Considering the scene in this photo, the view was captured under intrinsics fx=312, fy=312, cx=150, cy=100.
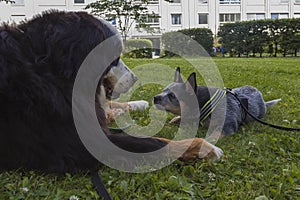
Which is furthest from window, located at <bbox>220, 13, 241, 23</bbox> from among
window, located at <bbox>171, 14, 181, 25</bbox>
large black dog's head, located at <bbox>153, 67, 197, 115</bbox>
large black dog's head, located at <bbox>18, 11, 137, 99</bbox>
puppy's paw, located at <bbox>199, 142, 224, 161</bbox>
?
large black dog's head, located at <bbox>18, 11, 137, 99</bbox>

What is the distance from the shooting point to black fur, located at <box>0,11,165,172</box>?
5.88ft

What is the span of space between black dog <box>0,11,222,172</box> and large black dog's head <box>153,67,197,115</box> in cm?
184

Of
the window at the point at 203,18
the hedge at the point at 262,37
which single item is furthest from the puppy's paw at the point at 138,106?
the window at the point at 203,18

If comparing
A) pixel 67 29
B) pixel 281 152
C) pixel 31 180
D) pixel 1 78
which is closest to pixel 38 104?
pixel 1 78

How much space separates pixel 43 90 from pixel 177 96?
227 centimetres

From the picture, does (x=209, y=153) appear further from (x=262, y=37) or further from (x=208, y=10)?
(x=208, y=10)

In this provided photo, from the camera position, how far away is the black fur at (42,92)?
1792mm

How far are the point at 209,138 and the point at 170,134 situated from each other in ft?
1.33

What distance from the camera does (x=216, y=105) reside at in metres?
3.58

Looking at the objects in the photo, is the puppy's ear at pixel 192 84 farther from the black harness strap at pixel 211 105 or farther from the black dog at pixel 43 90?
the black dog at pixel 43 90

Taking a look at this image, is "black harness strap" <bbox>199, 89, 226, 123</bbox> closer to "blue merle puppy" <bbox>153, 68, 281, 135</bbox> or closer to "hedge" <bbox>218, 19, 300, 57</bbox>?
"blue merle puppy" <bbox>153, 68, 281, 135</bbox>

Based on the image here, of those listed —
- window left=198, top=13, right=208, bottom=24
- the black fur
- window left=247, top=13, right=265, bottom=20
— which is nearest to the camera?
the black fur

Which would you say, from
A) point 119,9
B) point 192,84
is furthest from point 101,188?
point 119,9

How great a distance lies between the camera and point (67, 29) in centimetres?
200
